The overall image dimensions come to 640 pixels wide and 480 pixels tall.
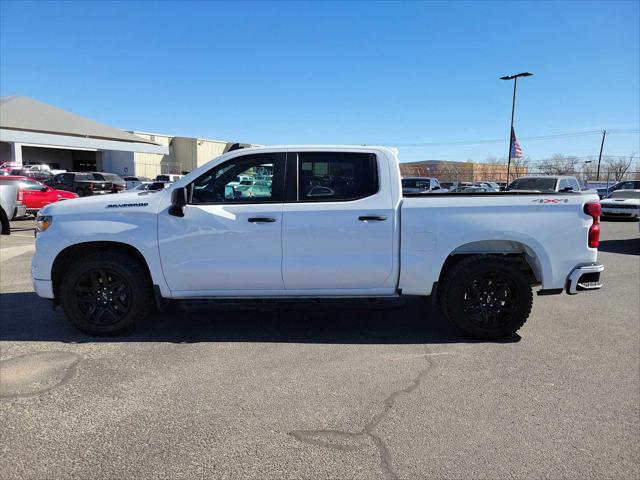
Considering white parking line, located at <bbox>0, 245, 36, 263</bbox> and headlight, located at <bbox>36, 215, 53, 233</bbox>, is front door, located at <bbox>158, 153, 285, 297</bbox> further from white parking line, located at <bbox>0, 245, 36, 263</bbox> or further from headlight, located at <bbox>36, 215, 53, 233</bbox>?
white parking line, located at <bbox>0, 245, 36, 263</bbox>

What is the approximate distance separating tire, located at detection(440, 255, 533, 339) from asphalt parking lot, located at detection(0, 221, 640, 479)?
194 mm

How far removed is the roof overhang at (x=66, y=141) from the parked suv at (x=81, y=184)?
17973 mm

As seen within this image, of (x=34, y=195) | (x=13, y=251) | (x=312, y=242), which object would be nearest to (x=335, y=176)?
(x=312, y=242)

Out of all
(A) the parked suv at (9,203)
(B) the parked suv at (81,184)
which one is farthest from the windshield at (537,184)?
(B) the parked suv at (81,184)

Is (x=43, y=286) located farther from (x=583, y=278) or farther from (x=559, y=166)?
A: (x=559, y=166)

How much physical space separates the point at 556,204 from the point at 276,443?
3494mm

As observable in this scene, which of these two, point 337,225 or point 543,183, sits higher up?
point 543,183

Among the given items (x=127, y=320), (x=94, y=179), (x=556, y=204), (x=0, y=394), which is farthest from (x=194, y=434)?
(x=94, y=179)

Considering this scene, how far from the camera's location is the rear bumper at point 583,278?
4746mm

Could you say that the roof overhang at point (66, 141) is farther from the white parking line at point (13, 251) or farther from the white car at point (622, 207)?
the white car at point (622, 207)

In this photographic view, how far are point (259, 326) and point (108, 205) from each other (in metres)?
2.00

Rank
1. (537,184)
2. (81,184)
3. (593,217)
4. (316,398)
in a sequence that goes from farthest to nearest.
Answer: (81,184) < (537,184) < (593,217) < (316,398)

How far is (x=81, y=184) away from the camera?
28.2 m

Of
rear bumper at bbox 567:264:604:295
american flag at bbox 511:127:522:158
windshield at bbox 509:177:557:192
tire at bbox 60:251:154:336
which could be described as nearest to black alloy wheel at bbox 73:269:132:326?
tire at bbox 60:251:154:336
